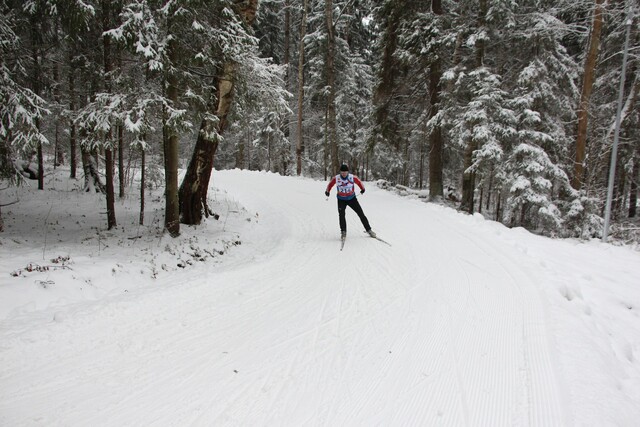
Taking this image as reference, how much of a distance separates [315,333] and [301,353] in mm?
447

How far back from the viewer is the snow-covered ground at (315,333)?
291 centimetres

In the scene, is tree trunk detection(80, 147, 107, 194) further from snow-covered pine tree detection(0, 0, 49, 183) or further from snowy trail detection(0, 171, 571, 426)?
snowy trail detection(0, 171, 571, 426)

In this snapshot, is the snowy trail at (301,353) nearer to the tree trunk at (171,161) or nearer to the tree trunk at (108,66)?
the tree trunk at (171,161)

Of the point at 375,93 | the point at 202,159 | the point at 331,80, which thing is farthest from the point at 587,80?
the point at 202,159

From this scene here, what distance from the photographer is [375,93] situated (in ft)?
54.0

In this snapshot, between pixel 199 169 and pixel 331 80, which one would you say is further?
pixel 331 80

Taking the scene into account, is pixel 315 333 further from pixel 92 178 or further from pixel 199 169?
pixel 92 178

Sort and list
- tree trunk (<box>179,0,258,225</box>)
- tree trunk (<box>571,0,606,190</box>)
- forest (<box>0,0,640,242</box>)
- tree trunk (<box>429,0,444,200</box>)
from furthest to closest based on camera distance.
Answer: tree trunk (<box>429,0,444,200</box>), tree trunk (<box>571,0,606,190</box>), tree trunk (<box>179,0,258,225</box>), forest (<box>0,0,640,242</box>)

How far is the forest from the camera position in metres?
6.37

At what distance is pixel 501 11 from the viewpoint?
1150 cm

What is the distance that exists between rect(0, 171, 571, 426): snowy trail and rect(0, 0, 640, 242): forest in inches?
140

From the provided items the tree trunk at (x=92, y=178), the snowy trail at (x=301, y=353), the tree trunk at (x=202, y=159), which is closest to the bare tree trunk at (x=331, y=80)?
the tree trunk at (x=202, y=159)

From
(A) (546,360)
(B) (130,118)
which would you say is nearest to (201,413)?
(A) (546,360)

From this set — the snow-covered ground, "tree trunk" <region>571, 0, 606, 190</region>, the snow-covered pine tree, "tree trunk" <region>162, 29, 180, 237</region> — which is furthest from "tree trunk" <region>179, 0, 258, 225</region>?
"tree trunk" <region>571, 0, 606, 190</region>
